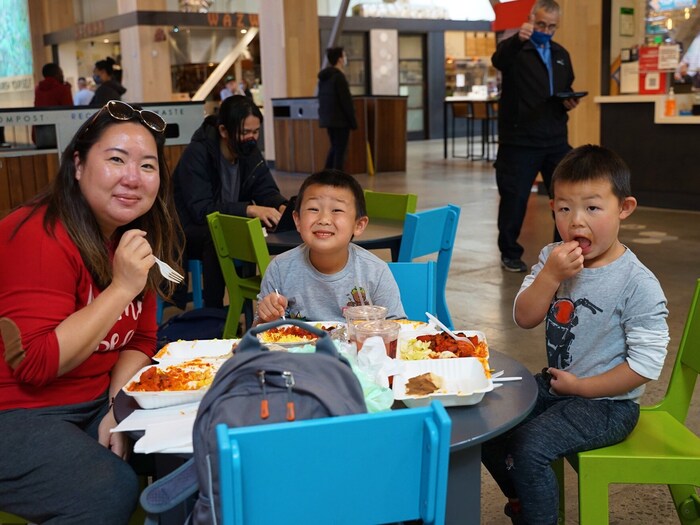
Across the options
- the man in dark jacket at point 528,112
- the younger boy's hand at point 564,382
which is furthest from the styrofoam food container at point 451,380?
the man in dark jacket at point 528,112

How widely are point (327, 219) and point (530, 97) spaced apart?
12.8 feet

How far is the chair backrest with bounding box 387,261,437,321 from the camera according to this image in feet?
8.68

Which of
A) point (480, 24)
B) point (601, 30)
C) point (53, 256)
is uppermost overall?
point (480, 24)

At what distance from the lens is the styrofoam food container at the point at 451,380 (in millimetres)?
1620

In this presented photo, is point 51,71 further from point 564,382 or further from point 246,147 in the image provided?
point 564,382

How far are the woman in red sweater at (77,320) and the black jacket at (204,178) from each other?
2189mm

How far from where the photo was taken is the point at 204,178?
4.34 m

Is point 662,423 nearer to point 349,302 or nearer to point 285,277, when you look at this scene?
point 349,302

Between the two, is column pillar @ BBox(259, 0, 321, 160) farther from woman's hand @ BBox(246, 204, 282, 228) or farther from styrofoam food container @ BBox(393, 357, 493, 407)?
styrofoam food container @ BBox(393, 357, 493, 407)

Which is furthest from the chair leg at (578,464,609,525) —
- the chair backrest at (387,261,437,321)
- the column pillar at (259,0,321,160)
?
the column pillar at (259,0,321,160)

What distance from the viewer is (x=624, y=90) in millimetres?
9094

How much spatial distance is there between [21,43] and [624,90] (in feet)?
35.7

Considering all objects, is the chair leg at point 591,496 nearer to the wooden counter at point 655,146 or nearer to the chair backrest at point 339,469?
the chair backrest at point 339,469

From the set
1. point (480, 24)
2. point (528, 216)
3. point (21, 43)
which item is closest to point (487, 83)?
point (480, 24)
